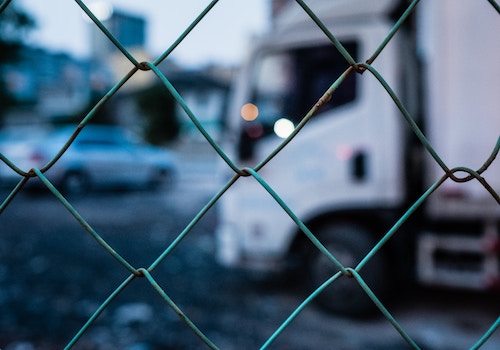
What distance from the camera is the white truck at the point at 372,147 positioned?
10.5 feet

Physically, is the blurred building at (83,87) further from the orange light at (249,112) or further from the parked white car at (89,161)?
the orange light at (249,112)

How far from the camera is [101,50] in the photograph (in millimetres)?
36562

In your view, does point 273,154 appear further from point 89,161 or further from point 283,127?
point 89,161

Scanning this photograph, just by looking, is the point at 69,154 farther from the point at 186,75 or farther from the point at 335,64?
the point at 186,75

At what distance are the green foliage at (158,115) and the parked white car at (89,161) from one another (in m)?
9.83

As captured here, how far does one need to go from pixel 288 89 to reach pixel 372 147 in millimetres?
814

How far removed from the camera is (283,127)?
3.68 meters

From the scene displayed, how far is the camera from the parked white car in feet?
31.3

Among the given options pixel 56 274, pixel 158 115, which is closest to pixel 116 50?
pixel 158 115

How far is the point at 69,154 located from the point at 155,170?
246 centimetres

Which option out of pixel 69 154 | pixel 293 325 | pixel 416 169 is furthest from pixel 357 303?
pixel 69 154

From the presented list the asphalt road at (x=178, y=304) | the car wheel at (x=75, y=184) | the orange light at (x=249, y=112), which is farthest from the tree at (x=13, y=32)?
the orange light at (x=249, y=112)

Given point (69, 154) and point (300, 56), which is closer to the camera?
point (300, 56)

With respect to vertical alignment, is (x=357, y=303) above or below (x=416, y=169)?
below
